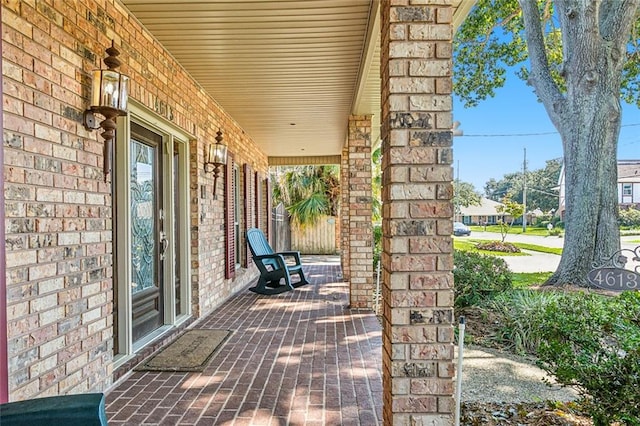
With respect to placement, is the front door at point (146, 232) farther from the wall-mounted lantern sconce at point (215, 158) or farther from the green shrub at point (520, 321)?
the green shrub at point (520, 321)

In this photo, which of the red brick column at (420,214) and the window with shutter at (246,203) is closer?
the red brick column at (420,214)

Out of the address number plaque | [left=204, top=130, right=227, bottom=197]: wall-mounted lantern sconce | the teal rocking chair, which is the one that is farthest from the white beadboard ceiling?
the address number plaque

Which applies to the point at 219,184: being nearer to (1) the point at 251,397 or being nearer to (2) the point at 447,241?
(1) the point at 251,397

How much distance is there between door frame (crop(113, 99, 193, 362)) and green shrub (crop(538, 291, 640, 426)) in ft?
9.37

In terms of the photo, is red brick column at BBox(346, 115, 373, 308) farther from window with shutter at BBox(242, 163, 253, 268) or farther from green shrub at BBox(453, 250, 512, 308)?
window with shutter at BBox(242, 163, 253, 268)

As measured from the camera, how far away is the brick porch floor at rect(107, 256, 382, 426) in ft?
7.68

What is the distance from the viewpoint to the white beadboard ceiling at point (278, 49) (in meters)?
2.80

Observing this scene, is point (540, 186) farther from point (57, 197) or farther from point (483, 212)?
point (57, 197)

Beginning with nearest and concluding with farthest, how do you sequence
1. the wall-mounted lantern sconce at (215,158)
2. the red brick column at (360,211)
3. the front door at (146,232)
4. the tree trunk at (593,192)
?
the front door at (146,232) → the wall-mounted lantern sconce at (215,158) → the red brick column at (360,211) → the tree trunk at (593,192)

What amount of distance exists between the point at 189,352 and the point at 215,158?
7.54 feet

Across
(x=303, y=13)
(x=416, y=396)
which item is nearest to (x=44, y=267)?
(x=416, y=396)

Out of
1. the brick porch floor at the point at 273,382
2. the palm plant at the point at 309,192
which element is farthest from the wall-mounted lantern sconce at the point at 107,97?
the palm plant at the point at 309,192

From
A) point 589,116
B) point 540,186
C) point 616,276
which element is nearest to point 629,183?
point 540,186

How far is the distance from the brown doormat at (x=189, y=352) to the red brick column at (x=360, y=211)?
1.79 m
